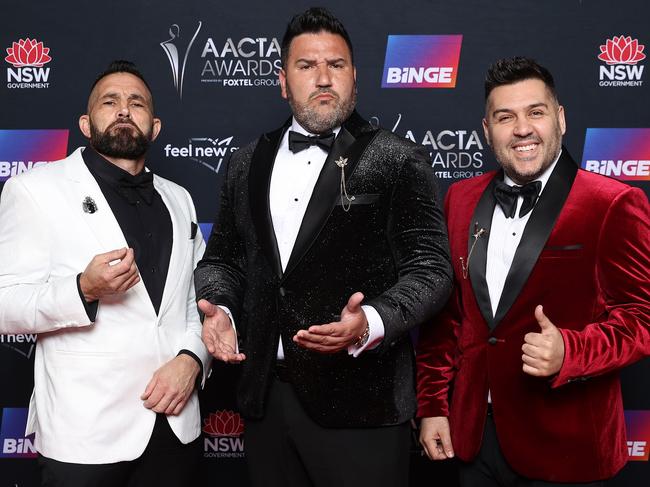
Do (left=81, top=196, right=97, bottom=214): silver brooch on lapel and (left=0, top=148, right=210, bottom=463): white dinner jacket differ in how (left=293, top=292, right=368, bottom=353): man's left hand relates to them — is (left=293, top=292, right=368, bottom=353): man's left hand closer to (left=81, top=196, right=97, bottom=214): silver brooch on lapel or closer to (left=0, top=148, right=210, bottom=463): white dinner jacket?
(left=0, top=148, right=210, bottom=463): white dinner jacket

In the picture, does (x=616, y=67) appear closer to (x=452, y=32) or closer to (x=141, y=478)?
(x=452, y=32)

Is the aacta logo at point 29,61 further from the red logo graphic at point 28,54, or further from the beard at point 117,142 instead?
the beard at point 117,142

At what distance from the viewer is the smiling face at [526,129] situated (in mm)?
1989

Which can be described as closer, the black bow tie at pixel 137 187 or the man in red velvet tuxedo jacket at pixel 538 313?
the man in red velvet tuxedo jacket at pixel 538 313

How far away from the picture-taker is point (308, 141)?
2096mm

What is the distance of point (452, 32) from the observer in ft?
10.2

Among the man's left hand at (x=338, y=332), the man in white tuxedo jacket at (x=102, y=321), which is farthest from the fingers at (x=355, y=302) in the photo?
the man in white tuxedo jacket at (x=102, y=321)

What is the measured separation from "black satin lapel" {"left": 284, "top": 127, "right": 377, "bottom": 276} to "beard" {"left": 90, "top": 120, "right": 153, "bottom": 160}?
0.71 meters

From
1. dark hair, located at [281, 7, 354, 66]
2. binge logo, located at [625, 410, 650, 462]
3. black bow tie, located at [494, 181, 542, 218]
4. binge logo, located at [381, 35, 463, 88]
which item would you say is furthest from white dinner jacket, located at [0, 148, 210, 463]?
binge logo, located at [625, 410, 650, 462]

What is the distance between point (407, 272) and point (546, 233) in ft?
1.31

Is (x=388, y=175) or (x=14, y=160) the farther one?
(x=14, y=160)

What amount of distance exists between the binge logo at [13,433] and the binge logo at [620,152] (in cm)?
285

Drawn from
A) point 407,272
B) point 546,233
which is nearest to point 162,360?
point 407,272

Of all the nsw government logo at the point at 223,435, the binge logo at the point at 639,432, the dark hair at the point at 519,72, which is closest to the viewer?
the dark hair at the point at 519,72
